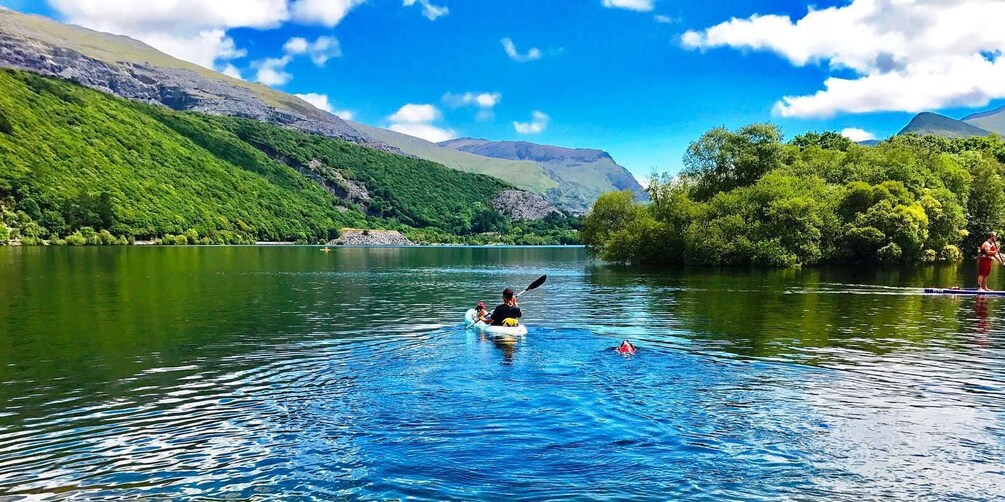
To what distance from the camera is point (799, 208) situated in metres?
90.9

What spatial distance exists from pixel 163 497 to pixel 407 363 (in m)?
13.5

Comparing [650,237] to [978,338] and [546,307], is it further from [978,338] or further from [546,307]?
[978,338]

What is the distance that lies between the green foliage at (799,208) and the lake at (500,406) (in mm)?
53870

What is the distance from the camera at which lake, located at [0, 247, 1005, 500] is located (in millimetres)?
12891

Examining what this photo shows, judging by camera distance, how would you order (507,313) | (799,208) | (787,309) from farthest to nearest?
(799,208)
(787,309)
(507,313)

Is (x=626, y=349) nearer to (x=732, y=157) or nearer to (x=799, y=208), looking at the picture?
(x=799, y=208)

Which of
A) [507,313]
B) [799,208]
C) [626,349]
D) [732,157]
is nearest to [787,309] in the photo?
[626,349]

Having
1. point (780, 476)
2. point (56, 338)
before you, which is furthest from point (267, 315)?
point (780, 476)

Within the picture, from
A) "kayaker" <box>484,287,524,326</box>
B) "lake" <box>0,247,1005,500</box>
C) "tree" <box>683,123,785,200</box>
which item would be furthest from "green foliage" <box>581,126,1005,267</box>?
"kayaker" <box>484,287,524,326</box>

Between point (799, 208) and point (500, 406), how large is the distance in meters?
84.3

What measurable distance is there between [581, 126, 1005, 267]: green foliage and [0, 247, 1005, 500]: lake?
53.9 meters

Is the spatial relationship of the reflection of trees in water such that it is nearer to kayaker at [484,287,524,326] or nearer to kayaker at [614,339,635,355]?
kayaker at [614,339,635,355]

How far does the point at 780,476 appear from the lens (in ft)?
42.7

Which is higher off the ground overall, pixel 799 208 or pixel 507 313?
pixel 799 208
